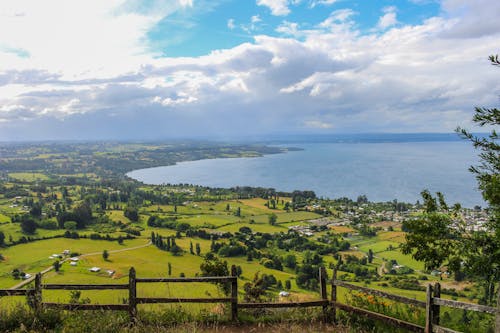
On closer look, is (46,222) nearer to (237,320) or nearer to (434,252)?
(237,320)

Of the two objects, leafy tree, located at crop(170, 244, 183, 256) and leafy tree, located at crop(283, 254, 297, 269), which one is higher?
leafy tree, located at crop(170, 244, 183, 256)

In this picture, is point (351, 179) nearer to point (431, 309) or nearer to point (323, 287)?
point (323, 287)

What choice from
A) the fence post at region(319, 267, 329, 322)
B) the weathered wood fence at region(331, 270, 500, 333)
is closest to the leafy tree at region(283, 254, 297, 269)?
the fence post at region(319, 267, 329, 322)

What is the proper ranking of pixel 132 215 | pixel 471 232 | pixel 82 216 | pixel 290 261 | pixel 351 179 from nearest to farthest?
pixel 471 232 → pixel 290 261 → pixel 82 216 → pixel 132 215 → pixel 351 179

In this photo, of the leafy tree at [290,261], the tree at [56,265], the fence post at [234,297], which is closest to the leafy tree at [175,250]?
the tree at [56,265]

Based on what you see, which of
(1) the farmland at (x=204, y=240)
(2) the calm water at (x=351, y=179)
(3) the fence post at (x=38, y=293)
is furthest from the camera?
(2) the calm water at (x=351, y=179)

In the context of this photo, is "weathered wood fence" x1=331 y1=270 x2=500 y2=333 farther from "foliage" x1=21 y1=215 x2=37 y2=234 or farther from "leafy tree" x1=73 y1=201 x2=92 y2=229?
"leafy tree" x1=73 y1=201 x2=92 y2=229

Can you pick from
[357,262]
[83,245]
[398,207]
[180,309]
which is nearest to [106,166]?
[83,245]

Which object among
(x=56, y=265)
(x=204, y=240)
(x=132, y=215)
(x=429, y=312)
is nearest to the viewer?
(x=429, y=312)

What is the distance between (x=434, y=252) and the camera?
440 cm

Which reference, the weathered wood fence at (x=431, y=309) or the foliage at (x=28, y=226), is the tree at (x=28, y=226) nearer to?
the foliage at (x=28, y=226)

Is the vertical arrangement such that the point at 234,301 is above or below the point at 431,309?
below

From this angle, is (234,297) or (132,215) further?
(132,215)

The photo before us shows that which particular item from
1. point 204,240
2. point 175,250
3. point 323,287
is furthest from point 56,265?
point 323,287
